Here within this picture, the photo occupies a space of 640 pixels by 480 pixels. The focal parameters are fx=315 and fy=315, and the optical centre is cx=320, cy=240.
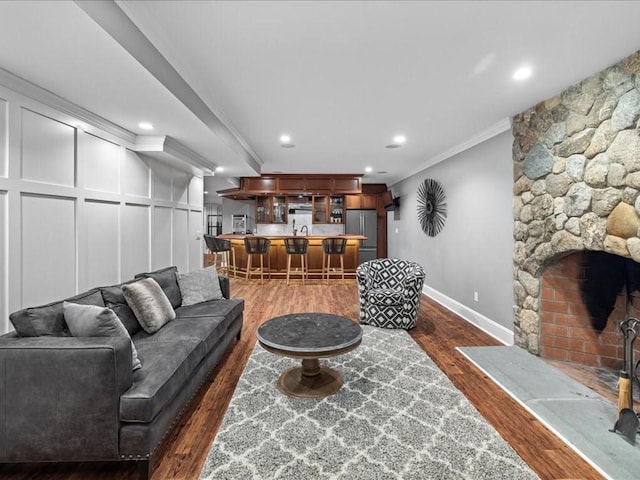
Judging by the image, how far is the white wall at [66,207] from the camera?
2.08 m

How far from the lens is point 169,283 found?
124 inches

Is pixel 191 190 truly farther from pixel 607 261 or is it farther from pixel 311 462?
pixel 607 261

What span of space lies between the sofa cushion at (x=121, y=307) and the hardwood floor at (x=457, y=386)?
74 cm

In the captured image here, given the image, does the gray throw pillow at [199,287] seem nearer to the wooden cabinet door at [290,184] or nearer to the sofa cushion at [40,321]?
the sofa cushion at [40,321]

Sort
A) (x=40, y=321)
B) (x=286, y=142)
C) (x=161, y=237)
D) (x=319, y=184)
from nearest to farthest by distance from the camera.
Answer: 1. (x=40, y=321)
2. (x=161, y=237)
3. (x=286, y=142)
4. (x=319, y=184)

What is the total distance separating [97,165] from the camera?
2912 millimetres

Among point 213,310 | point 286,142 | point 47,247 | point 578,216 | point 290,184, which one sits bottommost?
point 213,310

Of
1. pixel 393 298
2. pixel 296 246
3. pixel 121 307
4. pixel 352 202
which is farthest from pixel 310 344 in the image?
pixel 352 202

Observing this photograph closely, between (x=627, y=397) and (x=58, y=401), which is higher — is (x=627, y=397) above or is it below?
below

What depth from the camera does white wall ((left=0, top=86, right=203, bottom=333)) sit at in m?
2.08

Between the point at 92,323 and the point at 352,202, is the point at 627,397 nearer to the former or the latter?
the point at 92,323

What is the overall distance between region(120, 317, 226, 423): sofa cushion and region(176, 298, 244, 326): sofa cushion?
0.12 meters

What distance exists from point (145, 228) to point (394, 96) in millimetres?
3060

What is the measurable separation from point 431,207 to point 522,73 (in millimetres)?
3173
